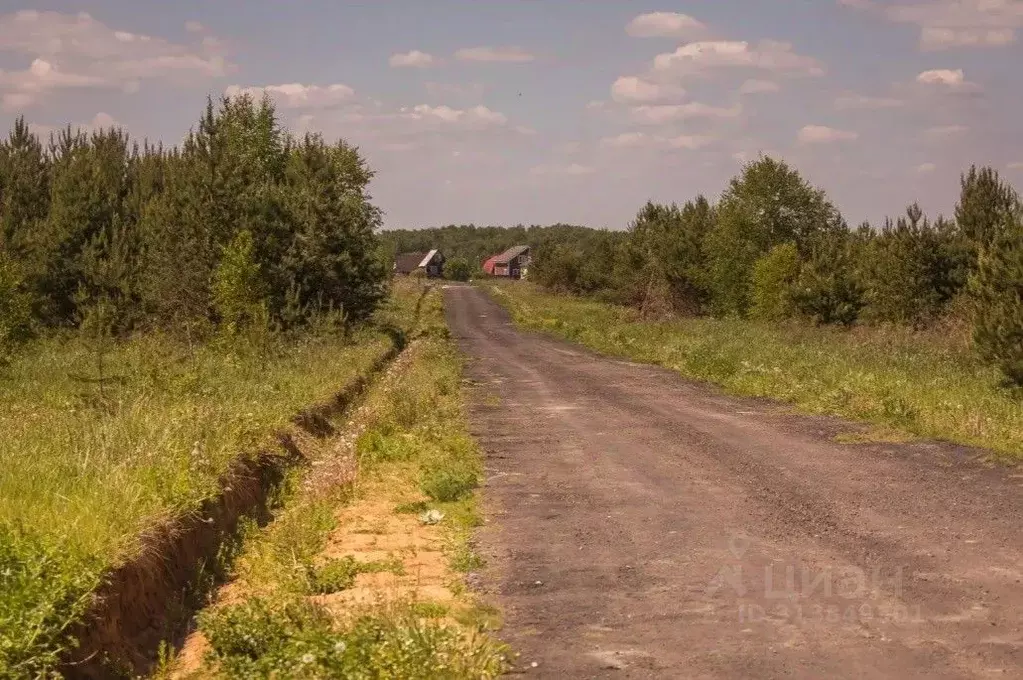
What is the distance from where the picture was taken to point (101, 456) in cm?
984

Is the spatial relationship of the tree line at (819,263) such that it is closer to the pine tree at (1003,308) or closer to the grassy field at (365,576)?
the pine tree at (1003,308)

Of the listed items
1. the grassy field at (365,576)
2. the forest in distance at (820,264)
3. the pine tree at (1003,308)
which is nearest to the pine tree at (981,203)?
the forest in distance at (820,264)

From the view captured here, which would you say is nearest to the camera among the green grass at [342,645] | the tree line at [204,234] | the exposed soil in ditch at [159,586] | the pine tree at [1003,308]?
the green grass at [342,645]

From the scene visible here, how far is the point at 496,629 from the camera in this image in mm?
7129

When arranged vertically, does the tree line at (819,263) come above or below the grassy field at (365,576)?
above

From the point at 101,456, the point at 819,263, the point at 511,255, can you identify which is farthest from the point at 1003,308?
Answer: the point at 511,255

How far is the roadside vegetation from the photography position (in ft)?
25.2

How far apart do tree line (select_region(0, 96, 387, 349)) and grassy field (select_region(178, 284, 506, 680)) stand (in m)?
14.1

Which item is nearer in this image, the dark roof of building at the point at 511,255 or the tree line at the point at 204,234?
the tree line at the point at 204,234

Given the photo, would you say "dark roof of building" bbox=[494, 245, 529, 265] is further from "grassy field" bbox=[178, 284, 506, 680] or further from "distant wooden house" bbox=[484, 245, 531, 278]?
"grassy field" bbox=[178, 284, 506, 680]

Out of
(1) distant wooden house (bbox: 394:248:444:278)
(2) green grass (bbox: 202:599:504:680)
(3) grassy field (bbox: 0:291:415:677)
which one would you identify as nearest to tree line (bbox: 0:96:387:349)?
(3) grassy field (bbox: 0:291:415:677)

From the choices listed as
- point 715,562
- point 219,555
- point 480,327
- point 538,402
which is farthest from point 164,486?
point 480,327

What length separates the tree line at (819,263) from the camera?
22312 millimetres

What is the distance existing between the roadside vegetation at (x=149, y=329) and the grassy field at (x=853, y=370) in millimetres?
8761
